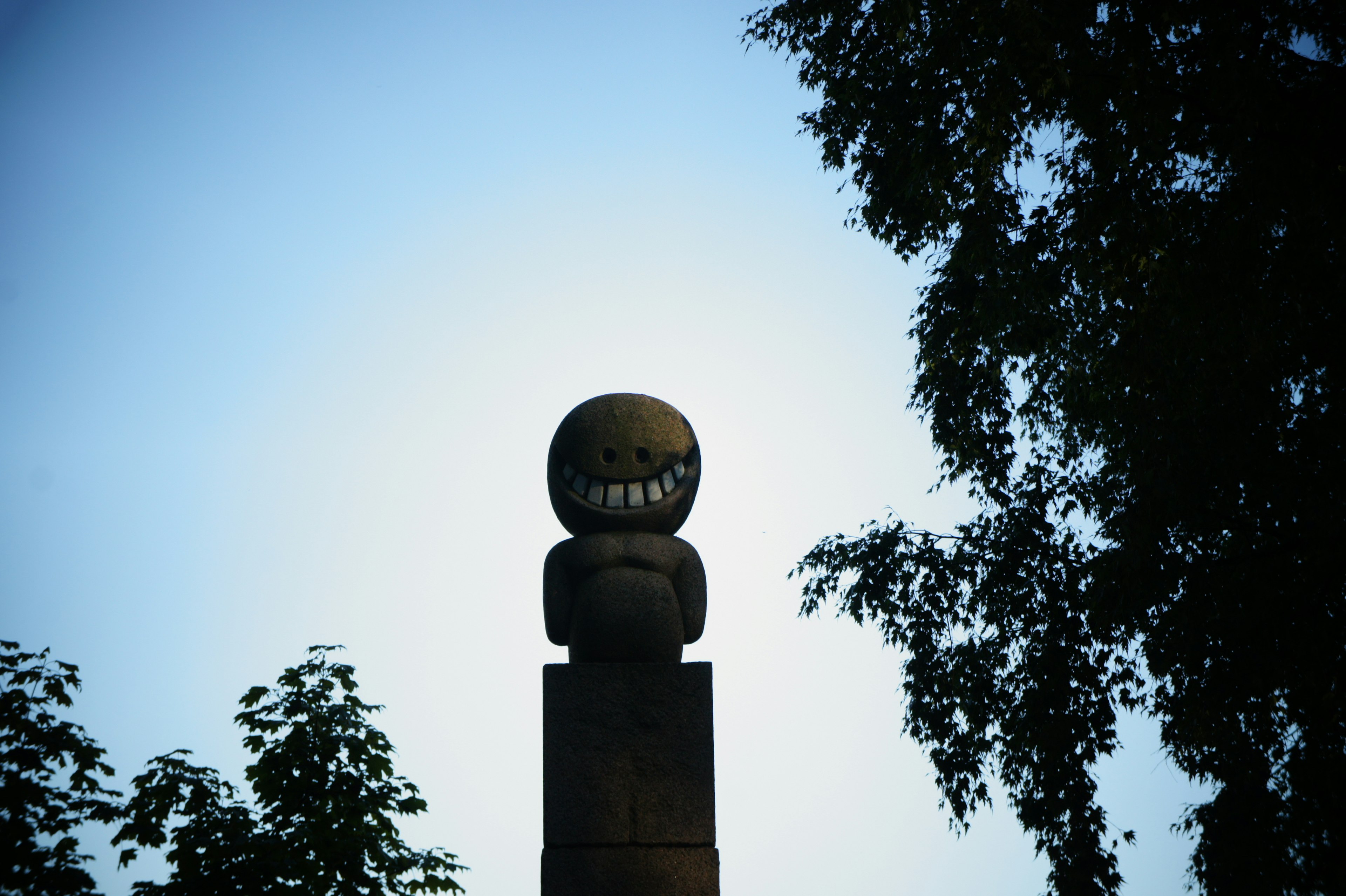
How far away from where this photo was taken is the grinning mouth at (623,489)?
775cm

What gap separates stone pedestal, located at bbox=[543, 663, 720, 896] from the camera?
6809mm

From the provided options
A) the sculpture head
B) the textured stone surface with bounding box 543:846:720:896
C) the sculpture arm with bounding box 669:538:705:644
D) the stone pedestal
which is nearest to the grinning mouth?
the sculpture head

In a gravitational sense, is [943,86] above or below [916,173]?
above

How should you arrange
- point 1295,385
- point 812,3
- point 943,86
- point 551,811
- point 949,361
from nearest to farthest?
point 551,811 → point 1295,385 → point 943,86 → point 949,361 → point 812,3

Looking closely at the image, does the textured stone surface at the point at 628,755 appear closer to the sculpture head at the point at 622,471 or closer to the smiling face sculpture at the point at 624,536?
the smiling face sculpture at the point at 624,536

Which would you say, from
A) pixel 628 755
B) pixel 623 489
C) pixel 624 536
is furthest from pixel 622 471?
pixel 628 755

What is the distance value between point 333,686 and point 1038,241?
6.88 metres

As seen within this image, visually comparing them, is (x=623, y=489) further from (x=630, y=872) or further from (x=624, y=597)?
(x=630, y=872)

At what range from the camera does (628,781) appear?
274 inches

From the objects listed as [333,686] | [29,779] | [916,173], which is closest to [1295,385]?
[916,173]

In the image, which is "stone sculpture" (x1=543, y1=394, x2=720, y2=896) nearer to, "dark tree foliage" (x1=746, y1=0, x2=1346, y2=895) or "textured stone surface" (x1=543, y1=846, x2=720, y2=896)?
"textured stone surface" (x1=543, y1=846, x2=720, y2=896)

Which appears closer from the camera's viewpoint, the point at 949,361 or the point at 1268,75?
the point at 1268,75

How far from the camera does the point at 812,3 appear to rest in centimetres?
1193

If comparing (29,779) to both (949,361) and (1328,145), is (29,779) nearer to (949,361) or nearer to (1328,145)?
(949,361)
